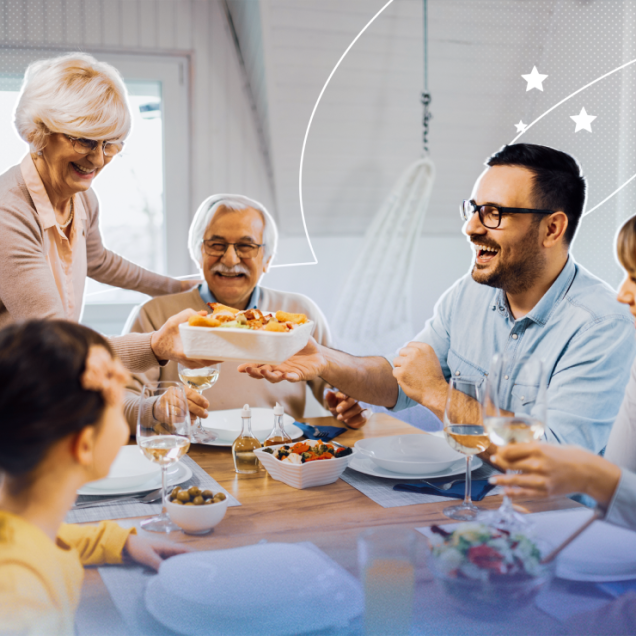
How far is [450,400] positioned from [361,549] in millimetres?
268

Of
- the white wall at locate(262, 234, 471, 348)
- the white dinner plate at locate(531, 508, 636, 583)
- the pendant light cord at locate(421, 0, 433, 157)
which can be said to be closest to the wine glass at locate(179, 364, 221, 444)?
the white dinner plate at locate(531, 508, 636, 583)

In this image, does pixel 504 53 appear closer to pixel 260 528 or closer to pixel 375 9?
pixel 375 9

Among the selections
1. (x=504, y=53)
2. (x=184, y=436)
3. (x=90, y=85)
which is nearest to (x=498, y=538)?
(x=184, y=436)

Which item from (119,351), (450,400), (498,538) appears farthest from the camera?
(119,351)

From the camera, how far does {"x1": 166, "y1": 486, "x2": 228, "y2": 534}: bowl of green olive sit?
→ 3.28 feet

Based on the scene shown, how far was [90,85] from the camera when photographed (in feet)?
5.32

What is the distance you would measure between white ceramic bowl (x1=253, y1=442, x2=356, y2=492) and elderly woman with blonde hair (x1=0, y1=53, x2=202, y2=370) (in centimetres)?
44

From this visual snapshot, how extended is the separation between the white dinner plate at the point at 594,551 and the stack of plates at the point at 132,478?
0.66 meters

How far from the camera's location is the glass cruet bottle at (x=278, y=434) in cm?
143

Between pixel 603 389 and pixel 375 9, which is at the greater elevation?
pixel 375 9

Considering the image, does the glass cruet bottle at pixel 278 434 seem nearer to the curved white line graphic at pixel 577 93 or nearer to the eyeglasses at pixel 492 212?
the eyeglasses at pixel 492 212

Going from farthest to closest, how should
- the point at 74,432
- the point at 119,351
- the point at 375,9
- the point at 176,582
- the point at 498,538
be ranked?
1. the point at 375,9
2. the point at 119,351
3. the point at 498,538
4. the point at 176,582
5. the point at 74,432

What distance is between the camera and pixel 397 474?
1.31 meters

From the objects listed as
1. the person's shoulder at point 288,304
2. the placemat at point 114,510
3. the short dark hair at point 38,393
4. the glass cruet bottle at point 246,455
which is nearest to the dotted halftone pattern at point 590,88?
the person's shoulder at point 288,304
